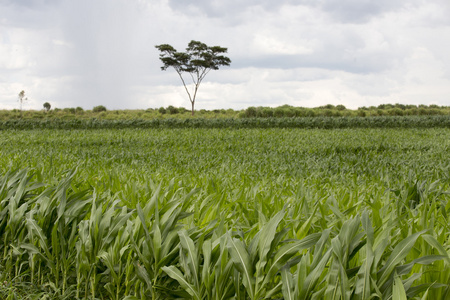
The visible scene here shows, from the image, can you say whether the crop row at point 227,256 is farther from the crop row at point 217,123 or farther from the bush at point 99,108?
the bush at point 99,108

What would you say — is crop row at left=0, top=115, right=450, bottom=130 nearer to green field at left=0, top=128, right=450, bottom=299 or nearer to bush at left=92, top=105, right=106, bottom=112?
bush at left=92, top=105, right=106, bottom=112

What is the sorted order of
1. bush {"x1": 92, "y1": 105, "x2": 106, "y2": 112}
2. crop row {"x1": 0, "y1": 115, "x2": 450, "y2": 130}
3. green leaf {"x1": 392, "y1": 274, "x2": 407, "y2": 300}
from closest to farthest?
green leaf {"x1": 392, "y1": 274, "x2": 407, "y2": 300}
crop row {"x1": 0, "y1": 115, "x2": 450, "y2": 130}
bush {"x1": 92, "y1": 105, "x2": 106, "y2": 112}

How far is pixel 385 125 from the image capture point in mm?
32062

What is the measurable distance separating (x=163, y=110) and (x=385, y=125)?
1161 inches

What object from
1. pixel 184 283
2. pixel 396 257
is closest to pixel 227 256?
pixel 184 283

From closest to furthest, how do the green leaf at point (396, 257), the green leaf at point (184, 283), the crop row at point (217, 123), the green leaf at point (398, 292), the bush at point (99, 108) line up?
the green leaf at point (398, 292)
the green leaf at point (396, 257)
the green leaf at point (184, 283)
the crop row at point (217, 123)
the bush at point (99, 108)

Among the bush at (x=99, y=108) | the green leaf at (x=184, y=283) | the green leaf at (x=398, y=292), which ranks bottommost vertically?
the green leaf at (x=184, y=283)

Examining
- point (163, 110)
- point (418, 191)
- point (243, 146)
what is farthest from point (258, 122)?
point (418, 191)

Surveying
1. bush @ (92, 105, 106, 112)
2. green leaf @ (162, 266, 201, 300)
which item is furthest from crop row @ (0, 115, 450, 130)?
green leaf @ (162, 266, 201, 300)

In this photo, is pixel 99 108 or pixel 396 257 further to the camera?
pixel 99 108

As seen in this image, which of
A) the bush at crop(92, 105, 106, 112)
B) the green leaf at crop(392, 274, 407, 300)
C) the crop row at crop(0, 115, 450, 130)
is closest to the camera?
the green leaf at crop(392, 274, 407, 300)

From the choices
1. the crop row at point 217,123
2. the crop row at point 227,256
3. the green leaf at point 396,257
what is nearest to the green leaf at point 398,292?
the crop row at point 227,256

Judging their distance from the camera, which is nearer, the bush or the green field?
the green field

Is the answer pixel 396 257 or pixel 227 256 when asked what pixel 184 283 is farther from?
pixel 396 257
